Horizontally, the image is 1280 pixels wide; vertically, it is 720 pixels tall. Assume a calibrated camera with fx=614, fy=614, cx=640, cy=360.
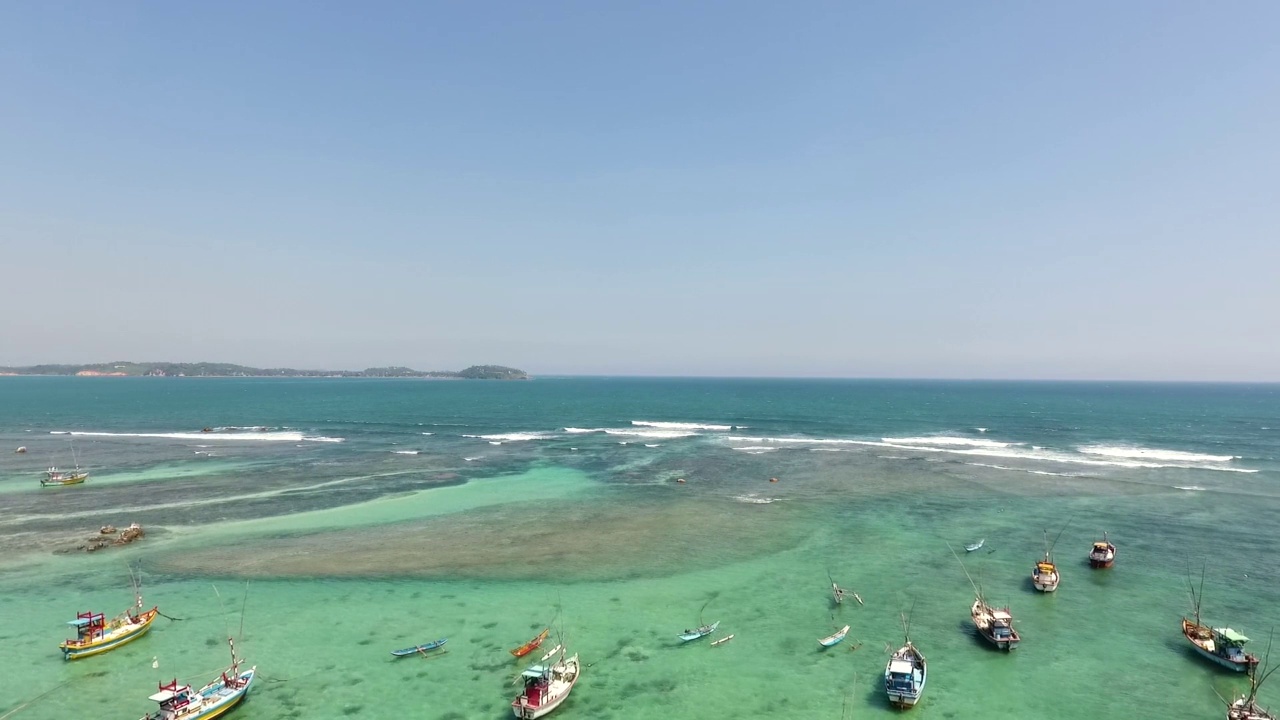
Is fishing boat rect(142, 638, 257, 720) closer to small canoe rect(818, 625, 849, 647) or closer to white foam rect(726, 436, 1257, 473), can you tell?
small canoe rect(818, 625, 849, 647)

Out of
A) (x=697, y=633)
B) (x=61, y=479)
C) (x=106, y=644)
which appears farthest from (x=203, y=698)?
(x=61, y=479)

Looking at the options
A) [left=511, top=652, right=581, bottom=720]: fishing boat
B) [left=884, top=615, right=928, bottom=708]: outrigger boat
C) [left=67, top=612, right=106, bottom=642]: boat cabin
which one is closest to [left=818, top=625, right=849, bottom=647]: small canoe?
[left=884, top=615, right=928, bottom=708]: outrigger boat

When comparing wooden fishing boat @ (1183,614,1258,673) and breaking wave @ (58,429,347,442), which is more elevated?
→ breaking wave @ (58,429,347,442)

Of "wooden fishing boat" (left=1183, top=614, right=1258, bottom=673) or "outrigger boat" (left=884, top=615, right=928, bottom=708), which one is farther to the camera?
"wooden fishing boat" (left=1183, top=614, right=1258, bottom=673)

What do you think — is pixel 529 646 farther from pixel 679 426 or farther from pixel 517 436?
pixel 679 426

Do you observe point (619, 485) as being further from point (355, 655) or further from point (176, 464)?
point (176, 464)

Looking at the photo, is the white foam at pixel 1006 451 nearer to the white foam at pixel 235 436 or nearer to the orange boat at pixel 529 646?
the orange boat at pixel 529 646

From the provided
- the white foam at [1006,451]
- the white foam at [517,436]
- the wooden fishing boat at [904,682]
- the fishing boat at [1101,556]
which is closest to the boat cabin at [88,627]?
the wooden fishing boat at [904,682]
